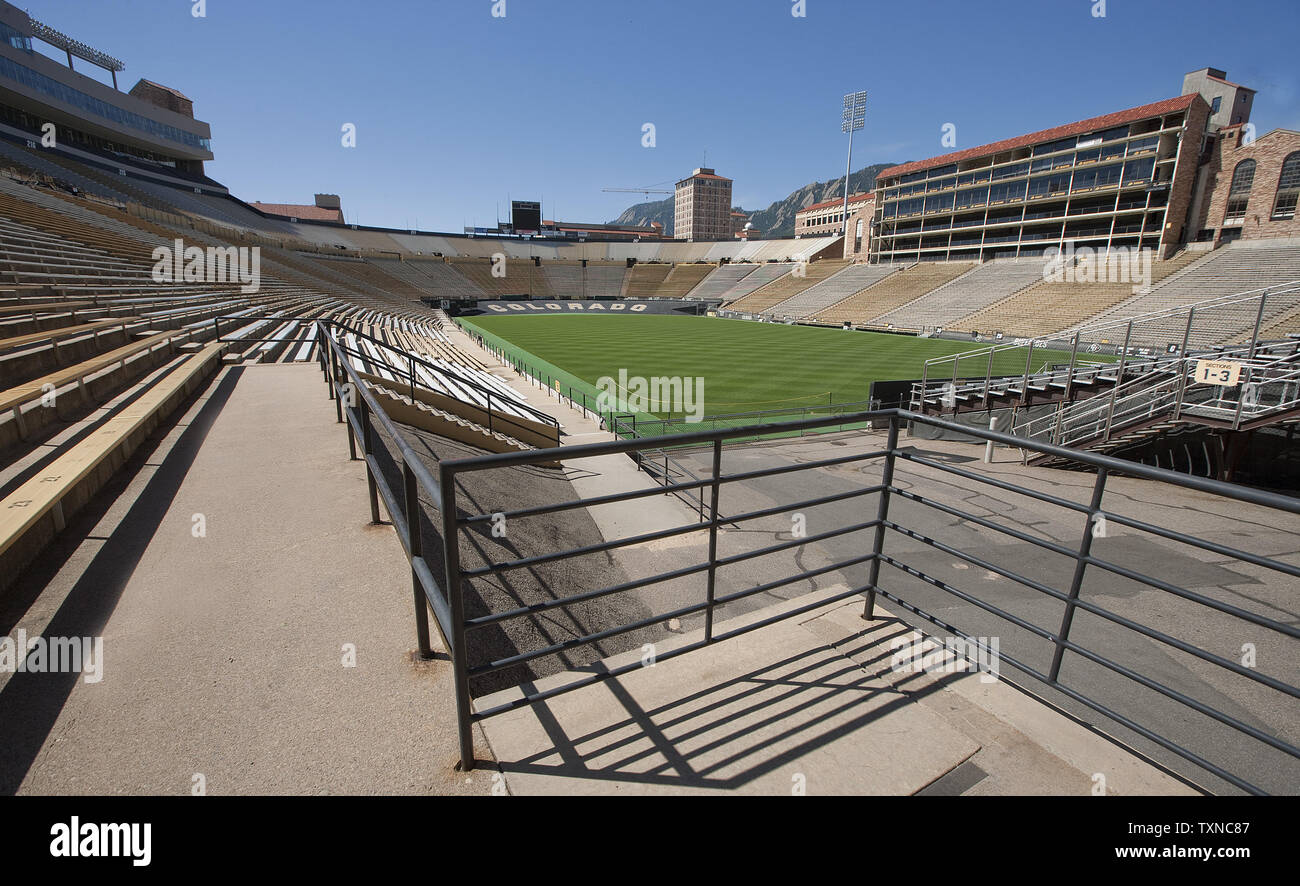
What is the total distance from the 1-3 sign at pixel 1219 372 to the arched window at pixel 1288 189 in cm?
4518

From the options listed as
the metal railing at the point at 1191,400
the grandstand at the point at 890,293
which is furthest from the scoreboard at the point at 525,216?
the metal railing at the point at 1191,400

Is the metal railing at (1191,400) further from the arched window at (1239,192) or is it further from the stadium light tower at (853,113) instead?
the stadium light tower at (853,113)

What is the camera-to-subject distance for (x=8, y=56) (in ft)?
145

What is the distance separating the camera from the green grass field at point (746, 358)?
23.3 meters

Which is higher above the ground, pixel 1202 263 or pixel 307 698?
pixel 1202 263

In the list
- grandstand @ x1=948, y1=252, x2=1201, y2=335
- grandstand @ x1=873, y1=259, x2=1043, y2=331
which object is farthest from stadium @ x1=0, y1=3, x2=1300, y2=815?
grandstand @ x1=873, y1=259, x2=1043, y2=331

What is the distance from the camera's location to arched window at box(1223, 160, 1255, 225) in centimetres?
4206

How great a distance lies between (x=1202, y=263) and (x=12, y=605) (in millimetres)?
58973

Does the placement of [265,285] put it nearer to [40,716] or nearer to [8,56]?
[40,716]

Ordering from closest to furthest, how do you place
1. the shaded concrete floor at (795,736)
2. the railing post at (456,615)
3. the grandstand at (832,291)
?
1. the railing post at (456,615)
2. the shaded concrete floor at (795,736)
3. the grandstand at (832,291)

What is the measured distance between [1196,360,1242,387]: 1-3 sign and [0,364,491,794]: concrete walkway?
14.1 m

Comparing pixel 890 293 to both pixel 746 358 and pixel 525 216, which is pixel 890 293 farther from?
pixel 525 216

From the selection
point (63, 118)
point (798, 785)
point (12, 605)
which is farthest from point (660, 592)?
point (63, 118)
